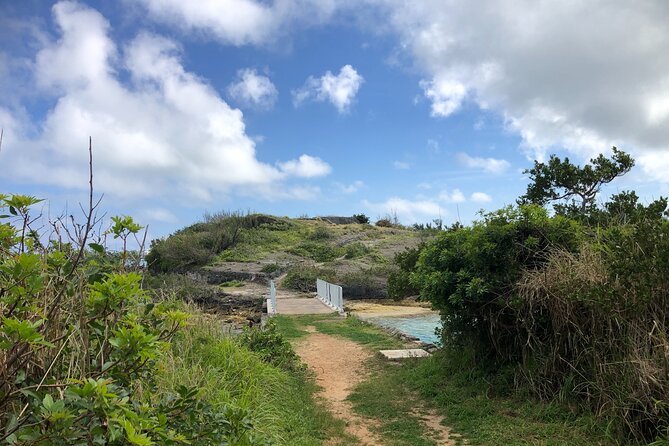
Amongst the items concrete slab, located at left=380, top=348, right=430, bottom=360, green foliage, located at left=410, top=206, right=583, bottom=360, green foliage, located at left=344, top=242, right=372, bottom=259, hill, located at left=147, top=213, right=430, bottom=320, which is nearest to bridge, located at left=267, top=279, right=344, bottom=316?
hill, located at left=147, top=213, right=430, bottom=320

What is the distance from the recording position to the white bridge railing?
1694 centimetres

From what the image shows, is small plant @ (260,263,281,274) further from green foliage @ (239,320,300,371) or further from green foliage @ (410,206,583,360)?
green foliage @ (410,206,583,360)

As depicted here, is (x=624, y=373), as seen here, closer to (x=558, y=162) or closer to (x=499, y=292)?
(x=499, y=292)

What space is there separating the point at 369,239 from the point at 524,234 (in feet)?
104

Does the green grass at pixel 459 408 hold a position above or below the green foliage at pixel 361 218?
below

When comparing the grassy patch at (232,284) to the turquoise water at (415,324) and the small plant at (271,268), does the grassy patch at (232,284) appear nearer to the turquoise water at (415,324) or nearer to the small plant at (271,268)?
the small plant at (271,268)

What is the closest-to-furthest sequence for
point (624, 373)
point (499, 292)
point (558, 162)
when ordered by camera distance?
point (624, 373), point (499, 292), point (558, 162)

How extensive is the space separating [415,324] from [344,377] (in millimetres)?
5720

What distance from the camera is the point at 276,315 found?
15891mm

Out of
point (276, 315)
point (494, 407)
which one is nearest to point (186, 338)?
point (494, 407)

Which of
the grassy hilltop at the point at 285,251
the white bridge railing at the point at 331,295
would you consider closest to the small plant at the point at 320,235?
the grassy hilltop at the point at 285,251

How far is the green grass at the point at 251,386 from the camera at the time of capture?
4801 millimetres

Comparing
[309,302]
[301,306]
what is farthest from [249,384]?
[309,302]

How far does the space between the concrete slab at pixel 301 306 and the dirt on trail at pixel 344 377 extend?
13.2 ft
